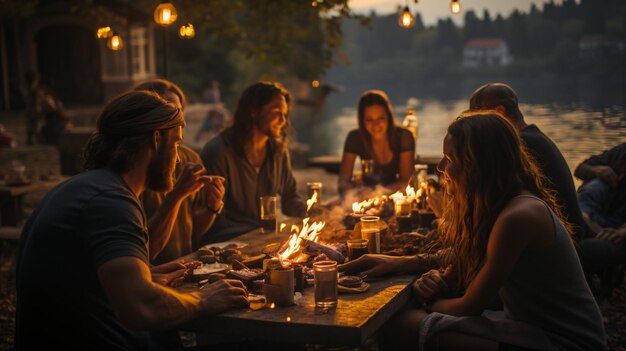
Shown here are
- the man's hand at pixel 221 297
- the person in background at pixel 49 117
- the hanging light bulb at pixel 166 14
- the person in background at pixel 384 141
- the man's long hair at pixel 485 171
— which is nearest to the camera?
the man's hand at pixel 221 297

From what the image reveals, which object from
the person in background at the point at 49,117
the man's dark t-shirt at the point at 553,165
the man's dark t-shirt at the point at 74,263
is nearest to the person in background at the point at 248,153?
the man's dark t-shirt at the point at 553,165

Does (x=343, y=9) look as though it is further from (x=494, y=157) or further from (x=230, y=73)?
(x=230, y=73)

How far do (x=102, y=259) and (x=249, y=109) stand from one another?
333 centimetres

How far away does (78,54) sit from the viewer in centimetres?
3050

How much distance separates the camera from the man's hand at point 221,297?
293 centimetres

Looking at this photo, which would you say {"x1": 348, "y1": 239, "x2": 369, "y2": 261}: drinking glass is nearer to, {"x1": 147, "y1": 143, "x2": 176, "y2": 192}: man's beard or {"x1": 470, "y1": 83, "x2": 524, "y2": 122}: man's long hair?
{"x1": 147, "y1": 143, "x2": 176, "y2": 192}: man's beard

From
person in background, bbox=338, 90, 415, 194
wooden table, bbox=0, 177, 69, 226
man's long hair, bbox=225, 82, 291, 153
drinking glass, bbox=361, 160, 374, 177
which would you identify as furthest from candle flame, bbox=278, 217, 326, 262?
wooden table, bbox=0, 177, 69, 226

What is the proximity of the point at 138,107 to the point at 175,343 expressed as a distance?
1.64 m

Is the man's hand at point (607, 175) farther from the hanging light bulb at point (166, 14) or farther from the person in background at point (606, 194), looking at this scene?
the hanging light bulb at point (166, 14)

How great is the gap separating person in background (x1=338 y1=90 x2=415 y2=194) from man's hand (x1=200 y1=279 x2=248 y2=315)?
3.99 meters

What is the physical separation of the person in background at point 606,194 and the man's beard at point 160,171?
14.4 ft

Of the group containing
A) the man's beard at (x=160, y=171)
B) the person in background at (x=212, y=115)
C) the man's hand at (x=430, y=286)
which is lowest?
the person in background at (x=212, y=115)

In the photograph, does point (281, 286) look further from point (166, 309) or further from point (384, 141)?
point (384, 141)

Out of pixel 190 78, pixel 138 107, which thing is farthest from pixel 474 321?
pixel 190 78
